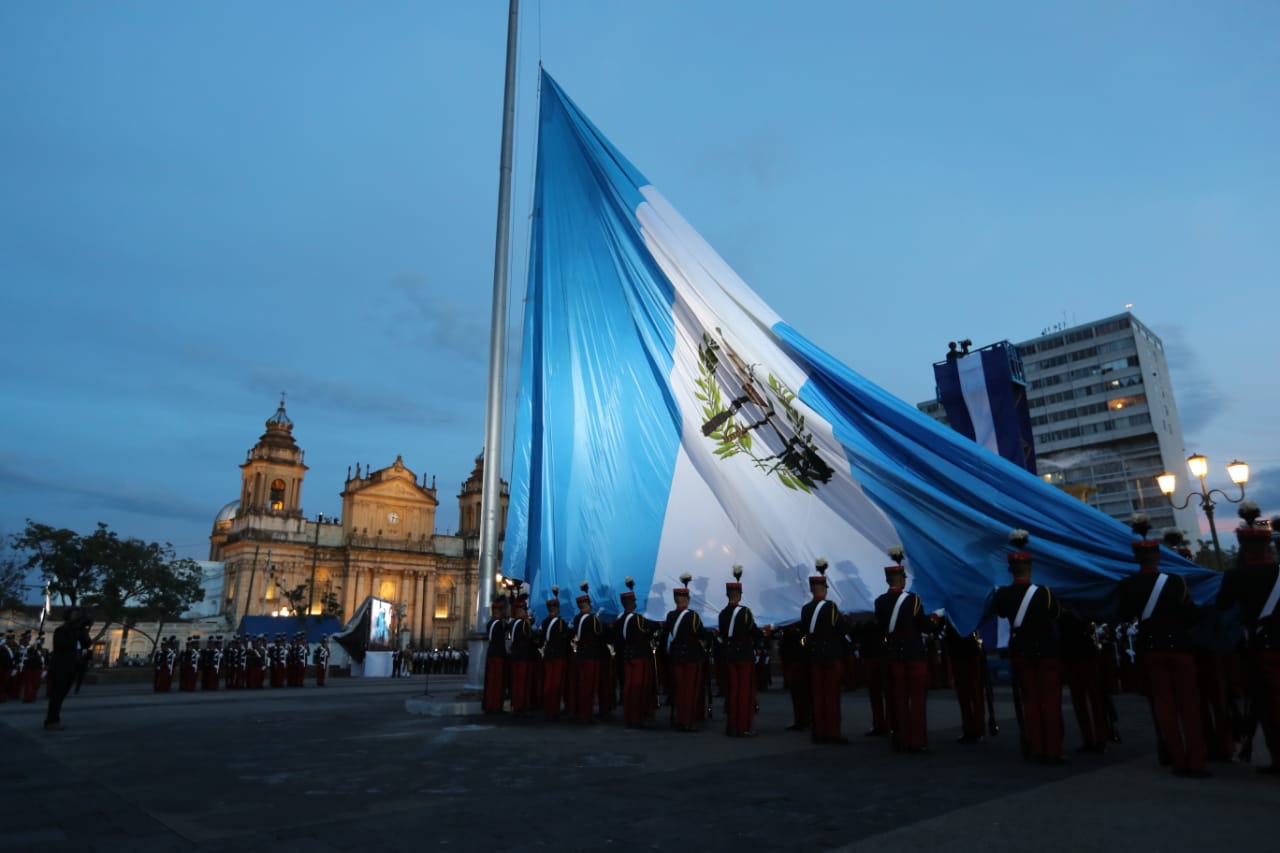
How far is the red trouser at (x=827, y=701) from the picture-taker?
339 inches

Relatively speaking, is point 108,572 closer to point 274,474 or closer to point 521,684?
point 274,474

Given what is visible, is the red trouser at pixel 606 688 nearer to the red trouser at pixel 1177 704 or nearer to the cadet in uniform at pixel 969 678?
the cadet in uniform at pixel 969 678

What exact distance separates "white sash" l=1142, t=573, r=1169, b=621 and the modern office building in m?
79.8

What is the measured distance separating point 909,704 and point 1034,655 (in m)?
1.38

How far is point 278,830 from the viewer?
4.76 metres

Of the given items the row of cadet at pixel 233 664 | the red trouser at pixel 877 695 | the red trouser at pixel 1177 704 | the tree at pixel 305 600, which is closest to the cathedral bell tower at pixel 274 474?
the tree at pixel 305 600

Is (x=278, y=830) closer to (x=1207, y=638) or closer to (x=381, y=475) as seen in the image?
(x=1207, y=638)

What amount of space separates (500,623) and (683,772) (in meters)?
6.55

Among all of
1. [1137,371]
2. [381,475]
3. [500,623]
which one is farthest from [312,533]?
[1137,371]

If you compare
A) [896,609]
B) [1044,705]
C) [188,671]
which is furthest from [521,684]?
[188,671]

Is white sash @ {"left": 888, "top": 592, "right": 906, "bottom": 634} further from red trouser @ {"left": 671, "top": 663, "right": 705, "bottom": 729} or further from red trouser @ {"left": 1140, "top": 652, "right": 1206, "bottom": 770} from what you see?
red trouser @ {"left": 671, "top": 663, "right": 705, "bottom": 729}

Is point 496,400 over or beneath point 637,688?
over

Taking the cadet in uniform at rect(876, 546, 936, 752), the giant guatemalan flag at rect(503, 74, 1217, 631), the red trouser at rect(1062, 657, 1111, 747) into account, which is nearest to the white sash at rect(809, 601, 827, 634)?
the giant guatemalan flag at rect(503, 74, 1217, 631)

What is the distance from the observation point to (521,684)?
40.3 feet
